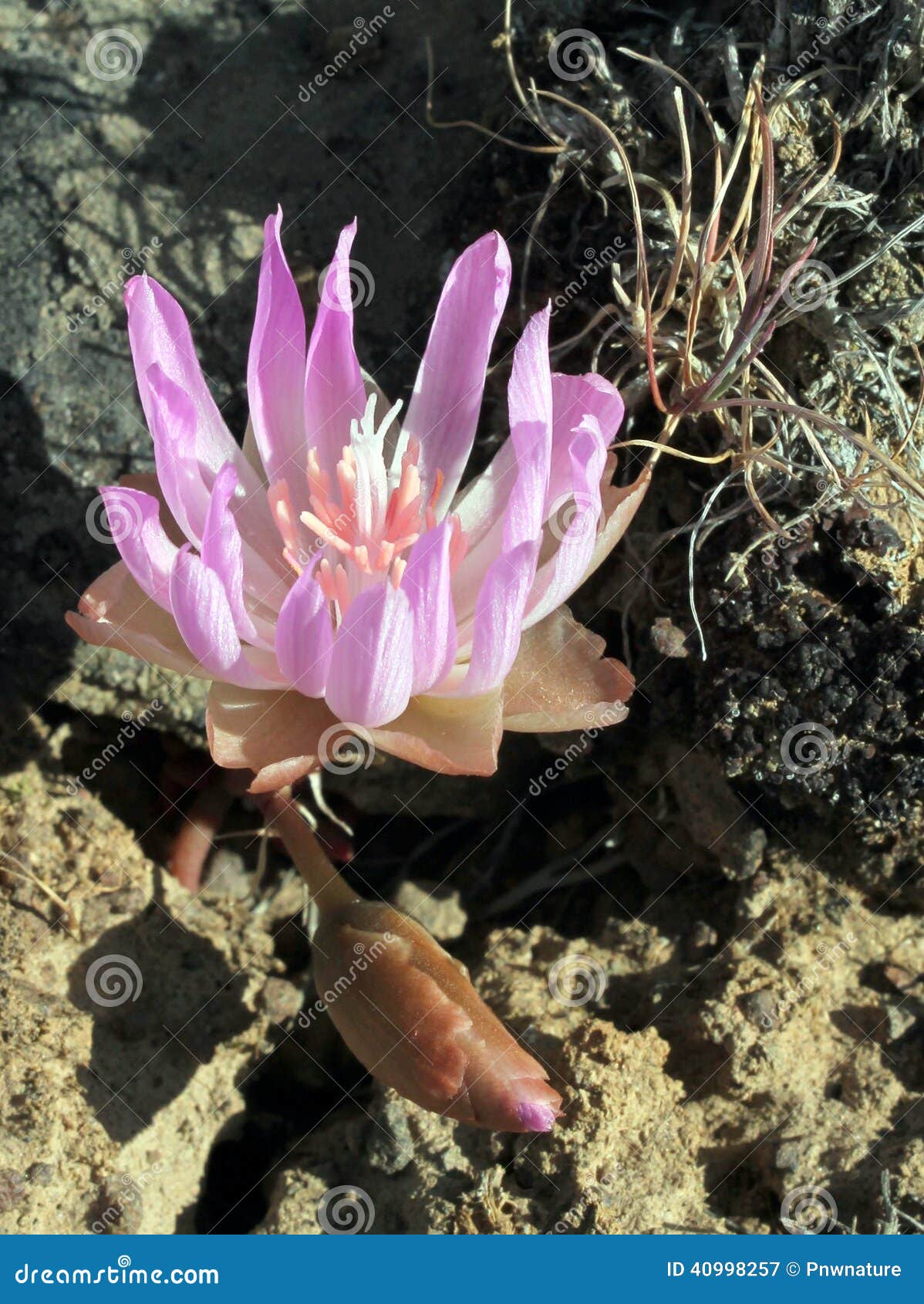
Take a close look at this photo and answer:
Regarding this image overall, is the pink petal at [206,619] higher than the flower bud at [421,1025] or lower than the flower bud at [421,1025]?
higher

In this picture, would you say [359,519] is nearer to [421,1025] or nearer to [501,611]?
[501,611]

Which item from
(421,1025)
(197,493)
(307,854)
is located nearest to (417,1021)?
(421,1025)

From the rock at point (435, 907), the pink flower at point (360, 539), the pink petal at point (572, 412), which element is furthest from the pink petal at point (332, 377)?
the rock at point (435, 907)

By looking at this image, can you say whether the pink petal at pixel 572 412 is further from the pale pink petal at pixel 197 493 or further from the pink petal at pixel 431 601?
the pale pink petal at pixel 197 493

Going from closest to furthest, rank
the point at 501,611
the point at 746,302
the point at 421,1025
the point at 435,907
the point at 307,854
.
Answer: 1. the point at 501,611
2. the point at 421,1025
3. the point at 746,302
4. the point at 307,854
5. the point at 435,907

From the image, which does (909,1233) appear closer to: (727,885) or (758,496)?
(727,885)
